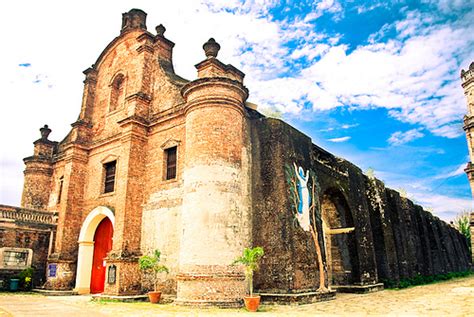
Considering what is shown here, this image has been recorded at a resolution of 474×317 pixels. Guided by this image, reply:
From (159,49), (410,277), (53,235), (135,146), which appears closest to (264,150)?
(135,146)

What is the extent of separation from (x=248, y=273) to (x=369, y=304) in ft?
12.0

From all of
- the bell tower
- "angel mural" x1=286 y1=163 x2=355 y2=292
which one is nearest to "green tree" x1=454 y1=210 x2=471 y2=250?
the bell tower

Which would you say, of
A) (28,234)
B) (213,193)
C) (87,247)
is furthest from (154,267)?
(28,234)

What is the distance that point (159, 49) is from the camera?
14500 millimetres

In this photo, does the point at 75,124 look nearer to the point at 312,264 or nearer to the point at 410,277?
the point at 312,264

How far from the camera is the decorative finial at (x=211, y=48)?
39.8 ft

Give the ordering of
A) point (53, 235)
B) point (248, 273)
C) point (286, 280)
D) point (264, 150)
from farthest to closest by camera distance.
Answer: point (53, 235) → point (264, 150) → point (286, 280) → point (248, 273)

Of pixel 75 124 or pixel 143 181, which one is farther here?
pixel 75 124

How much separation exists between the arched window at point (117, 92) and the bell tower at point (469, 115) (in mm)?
24824

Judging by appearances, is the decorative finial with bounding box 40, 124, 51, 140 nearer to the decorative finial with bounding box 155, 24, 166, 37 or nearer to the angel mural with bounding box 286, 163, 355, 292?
the decorative finial with bounding box 155, 24, 166, 37

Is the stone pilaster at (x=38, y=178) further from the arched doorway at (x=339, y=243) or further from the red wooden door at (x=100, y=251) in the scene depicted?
the arched doorway at (x=339, y=243)

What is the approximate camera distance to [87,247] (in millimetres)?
14250

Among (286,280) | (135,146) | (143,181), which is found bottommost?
(286,280)

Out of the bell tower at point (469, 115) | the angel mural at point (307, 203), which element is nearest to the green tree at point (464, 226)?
the bell tower at point (469, 115)
